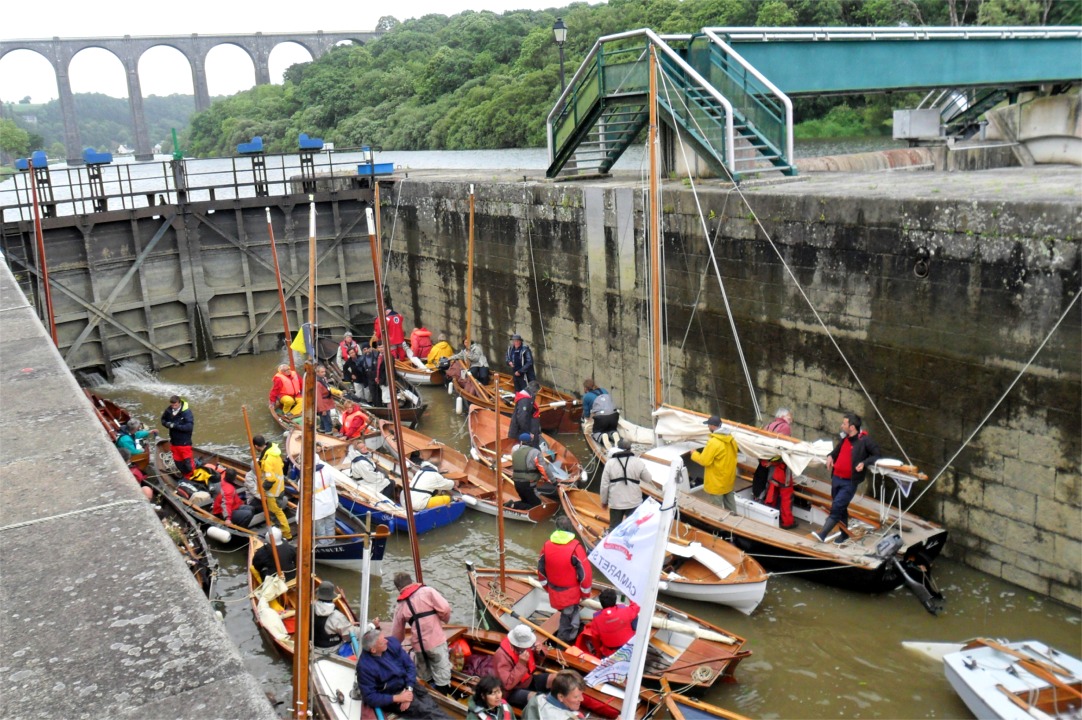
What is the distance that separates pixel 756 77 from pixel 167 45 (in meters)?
71.5

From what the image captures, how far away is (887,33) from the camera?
53.8 feet

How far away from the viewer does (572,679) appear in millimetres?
7316

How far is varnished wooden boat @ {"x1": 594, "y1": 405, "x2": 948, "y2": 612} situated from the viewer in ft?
32.9

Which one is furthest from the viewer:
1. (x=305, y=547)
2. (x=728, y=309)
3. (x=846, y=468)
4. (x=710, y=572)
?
(x=728, y=309)

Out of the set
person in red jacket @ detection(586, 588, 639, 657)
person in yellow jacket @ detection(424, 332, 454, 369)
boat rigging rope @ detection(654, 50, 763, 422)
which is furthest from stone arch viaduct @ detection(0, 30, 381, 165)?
person in red jacket @ detection(586, 588, 639, 657)

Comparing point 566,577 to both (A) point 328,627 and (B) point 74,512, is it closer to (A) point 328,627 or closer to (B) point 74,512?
(A) point 328,627

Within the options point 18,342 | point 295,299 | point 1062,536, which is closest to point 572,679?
point 18,342

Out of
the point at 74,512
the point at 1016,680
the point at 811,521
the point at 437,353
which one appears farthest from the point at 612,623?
the point at 437,353

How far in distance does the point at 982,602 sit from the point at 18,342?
386 inches

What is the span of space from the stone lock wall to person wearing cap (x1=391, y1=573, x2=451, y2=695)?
6.28 m

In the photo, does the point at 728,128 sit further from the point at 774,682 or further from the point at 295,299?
the point at 295,299

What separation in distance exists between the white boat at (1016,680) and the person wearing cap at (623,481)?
3.77 meters

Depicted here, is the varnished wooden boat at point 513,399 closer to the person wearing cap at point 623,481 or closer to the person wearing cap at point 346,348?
the person wearing cap at point 346,348

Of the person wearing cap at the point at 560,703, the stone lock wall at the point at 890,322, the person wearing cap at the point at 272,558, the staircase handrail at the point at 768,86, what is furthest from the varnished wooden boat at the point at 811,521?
the staircase handrail at the point at 768,86
